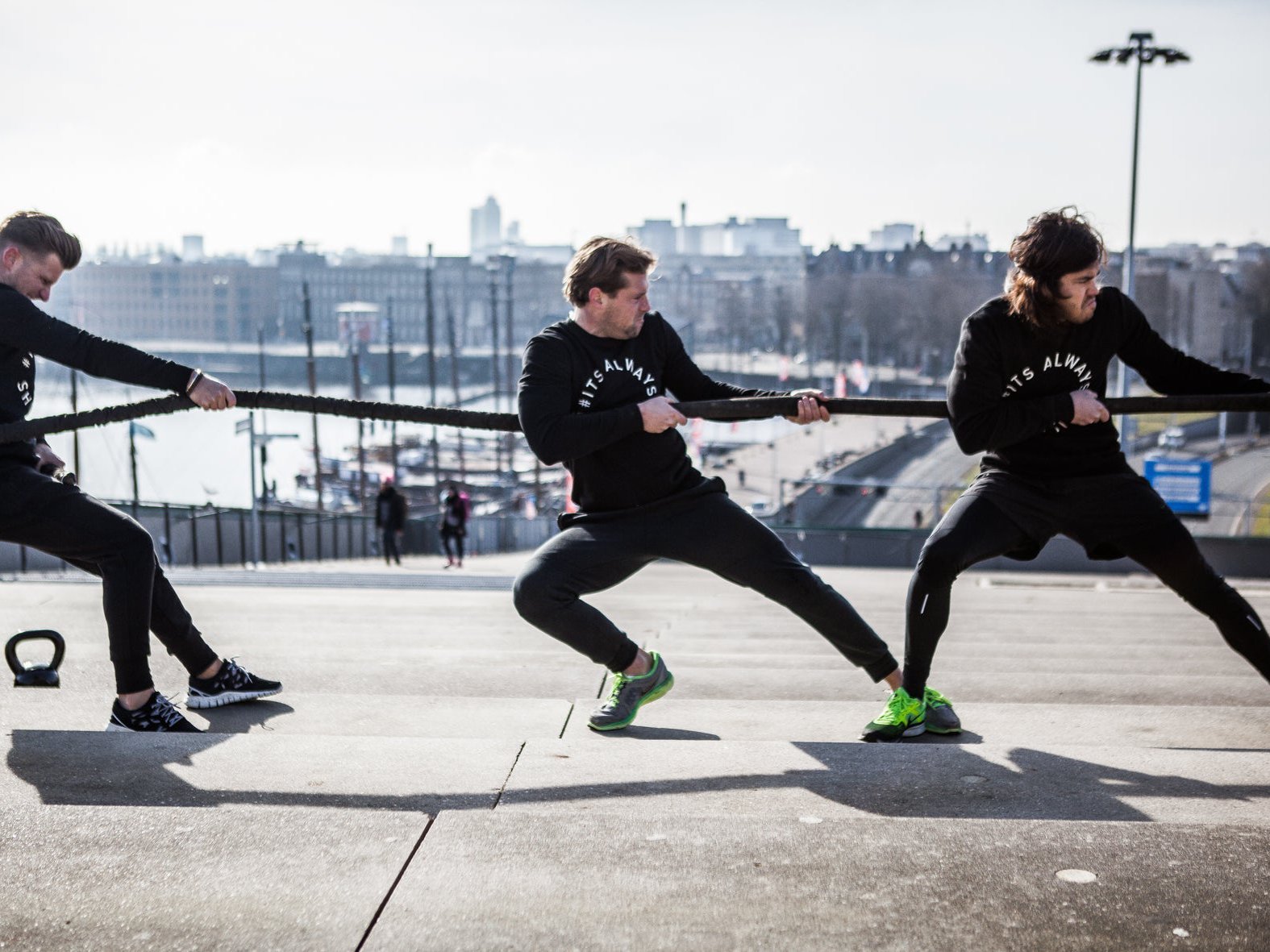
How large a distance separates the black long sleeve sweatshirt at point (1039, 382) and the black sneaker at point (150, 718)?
2260 millimetres

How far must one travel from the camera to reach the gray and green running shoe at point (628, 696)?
3967 mm

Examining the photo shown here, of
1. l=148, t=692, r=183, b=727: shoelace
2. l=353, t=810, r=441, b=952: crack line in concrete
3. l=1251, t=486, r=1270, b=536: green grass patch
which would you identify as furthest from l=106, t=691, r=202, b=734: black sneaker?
l=1251, t=486, r=1270, b=536: green grass patch

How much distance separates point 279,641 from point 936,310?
80303mm

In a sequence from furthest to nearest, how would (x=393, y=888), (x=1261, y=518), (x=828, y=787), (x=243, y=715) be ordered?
(x=1261, y=518) → (x=243, y=715) → (x=828, y=787) → (x=393, y=888)

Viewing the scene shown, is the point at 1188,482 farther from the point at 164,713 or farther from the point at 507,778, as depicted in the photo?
the point at 507,778

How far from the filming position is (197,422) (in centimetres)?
6706

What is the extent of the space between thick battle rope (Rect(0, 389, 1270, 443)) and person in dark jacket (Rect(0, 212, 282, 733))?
14 cm

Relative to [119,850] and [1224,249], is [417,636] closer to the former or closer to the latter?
[119,850]

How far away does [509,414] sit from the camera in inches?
181

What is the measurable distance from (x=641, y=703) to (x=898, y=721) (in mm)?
719

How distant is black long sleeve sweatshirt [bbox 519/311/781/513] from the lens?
12.8 feet

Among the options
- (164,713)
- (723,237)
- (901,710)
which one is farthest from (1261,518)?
(723,237)

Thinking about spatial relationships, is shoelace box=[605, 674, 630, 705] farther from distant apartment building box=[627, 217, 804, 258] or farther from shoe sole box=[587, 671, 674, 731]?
distant apartment building box=[627, 217, 804, 258]

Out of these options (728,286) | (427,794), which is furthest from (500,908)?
(728,286)
